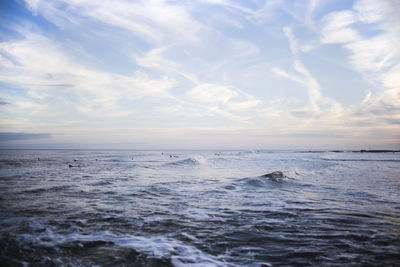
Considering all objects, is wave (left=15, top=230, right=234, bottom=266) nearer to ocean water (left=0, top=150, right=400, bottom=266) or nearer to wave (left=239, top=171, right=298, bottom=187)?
ocean water (left=0, top=150, right=400, bottom=266)

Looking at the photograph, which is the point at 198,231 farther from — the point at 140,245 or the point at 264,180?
the point at 264,180

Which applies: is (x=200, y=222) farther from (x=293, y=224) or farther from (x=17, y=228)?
(x=17, y=228)

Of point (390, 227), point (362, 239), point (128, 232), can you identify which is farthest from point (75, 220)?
point (390, 227)

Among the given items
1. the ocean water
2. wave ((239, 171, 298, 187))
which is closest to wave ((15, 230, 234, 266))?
the ocean water

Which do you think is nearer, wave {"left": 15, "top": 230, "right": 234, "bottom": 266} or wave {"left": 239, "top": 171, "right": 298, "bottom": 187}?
wave {"left": 15, "top": 230, "right": 234, "bottom": 266}

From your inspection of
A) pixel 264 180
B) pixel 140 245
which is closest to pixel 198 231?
pixel 140 245

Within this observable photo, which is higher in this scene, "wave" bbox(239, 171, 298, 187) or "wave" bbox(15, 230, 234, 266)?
"wave" bbox(15, 230, 234, 266)

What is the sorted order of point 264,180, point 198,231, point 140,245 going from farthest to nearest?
1. point 264,180
2. point 198,231
3. point 140,245

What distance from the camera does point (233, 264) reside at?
12.5ft

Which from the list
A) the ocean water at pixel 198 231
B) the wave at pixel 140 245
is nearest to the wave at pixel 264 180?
the ocean water at pixel 198 231

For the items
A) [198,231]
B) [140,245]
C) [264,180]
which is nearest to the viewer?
[140,245]

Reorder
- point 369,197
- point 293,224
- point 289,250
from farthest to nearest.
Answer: point 369,197 → point 293,224 → point 289,250

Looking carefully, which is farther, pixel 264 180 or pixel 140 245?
pixel 264 180

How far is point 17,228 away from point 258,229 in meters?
5.69
